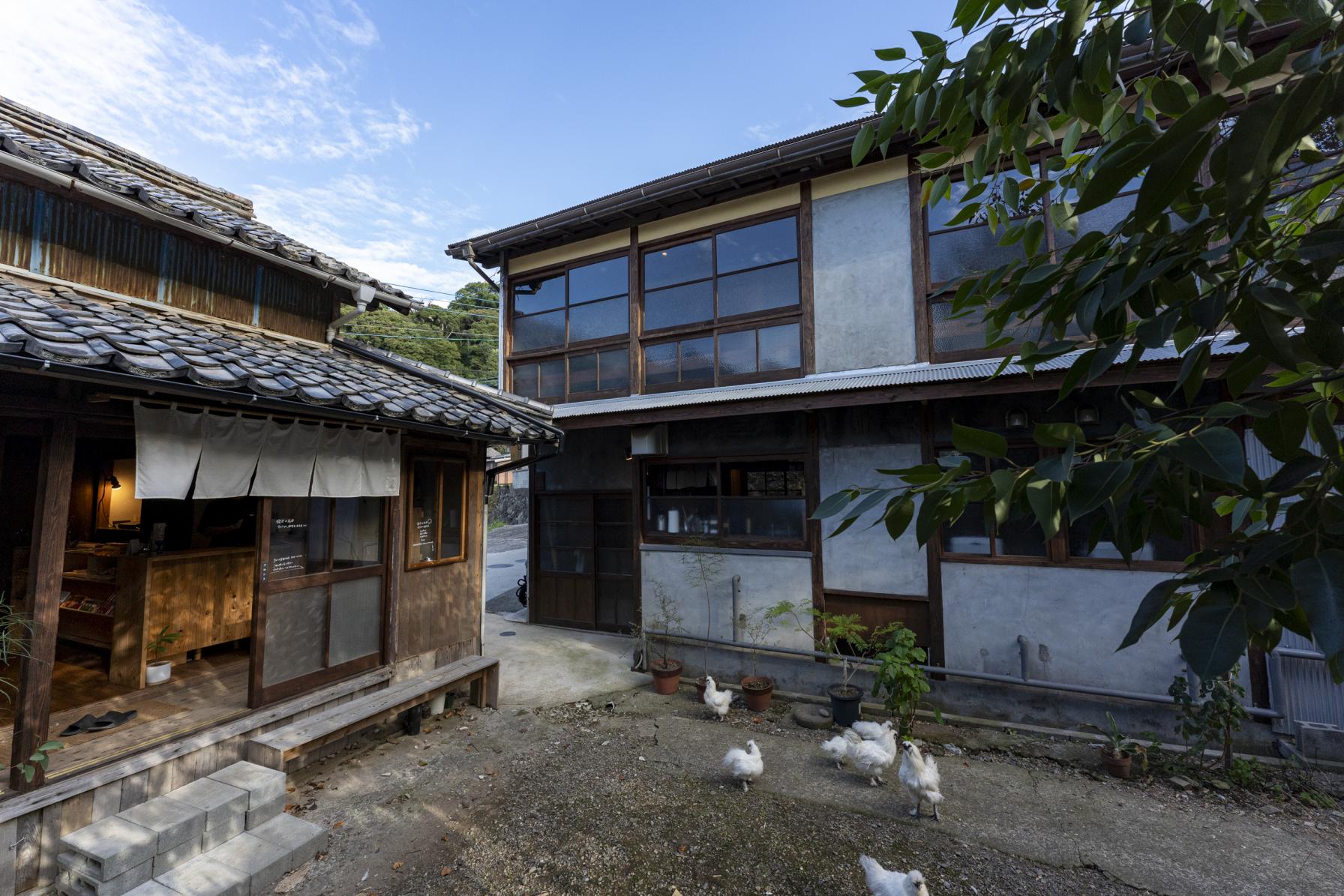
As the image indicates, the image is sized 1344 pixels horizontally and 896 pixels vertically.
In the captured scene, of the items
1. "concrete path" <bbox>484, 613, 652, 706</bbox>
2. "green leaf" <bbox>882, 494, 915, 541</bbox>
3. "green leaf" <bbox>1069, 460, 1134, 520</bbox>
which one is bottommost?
"concrete path" <bbox>484, 613, 652, 706</bbox>

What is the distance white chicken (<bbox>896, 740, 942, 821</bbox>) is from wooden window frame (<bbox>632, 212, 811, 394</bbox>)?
5.24 metres

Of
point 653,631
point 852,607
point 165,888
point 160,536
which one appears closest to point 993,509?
point 165,888

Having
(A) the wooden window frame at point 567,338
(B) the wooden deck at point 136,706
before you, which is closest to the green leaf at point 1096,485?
(B) the wooden deck at point 136,706

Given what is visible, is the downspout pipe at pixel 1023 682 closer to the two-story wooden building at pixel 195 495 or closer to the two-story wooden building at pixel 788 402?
the two-story wooden building at pixel 788 402

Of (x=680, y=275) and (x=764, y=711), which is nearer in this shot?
(x=764, y=711)

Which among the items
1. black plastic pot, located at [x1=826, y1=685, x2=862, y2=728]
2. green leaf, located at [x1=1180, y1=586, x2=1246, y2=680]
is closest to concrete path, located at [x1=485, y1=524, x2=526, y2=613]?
black plastic pot, located at [x1=826, y1=685, x2=862, y2=728]

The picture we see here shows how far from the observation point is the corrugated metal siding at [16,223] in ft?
15.5

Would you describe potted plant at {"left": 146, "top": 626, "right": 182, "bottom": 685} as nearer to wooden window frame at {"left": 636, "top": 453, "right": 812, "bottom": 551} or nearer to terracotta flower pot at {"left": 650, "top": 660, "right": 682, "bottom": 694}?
terracotta flower pot at {"left": 650, "top": 660, "right": 682, "bottom": 694}

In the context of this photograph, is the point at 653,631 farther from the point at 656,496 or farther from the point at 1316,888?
the point at 1316,888

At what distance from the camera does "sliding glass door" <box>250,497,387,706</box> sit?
5250 millimetres

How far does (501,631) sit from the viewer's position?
34.9 ft

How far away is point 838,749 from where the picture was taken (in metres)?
5.44

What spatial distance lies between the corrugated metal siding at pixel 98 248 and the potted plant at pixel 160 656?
12.0 ft

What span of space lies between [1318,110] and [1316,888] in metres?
5.71
